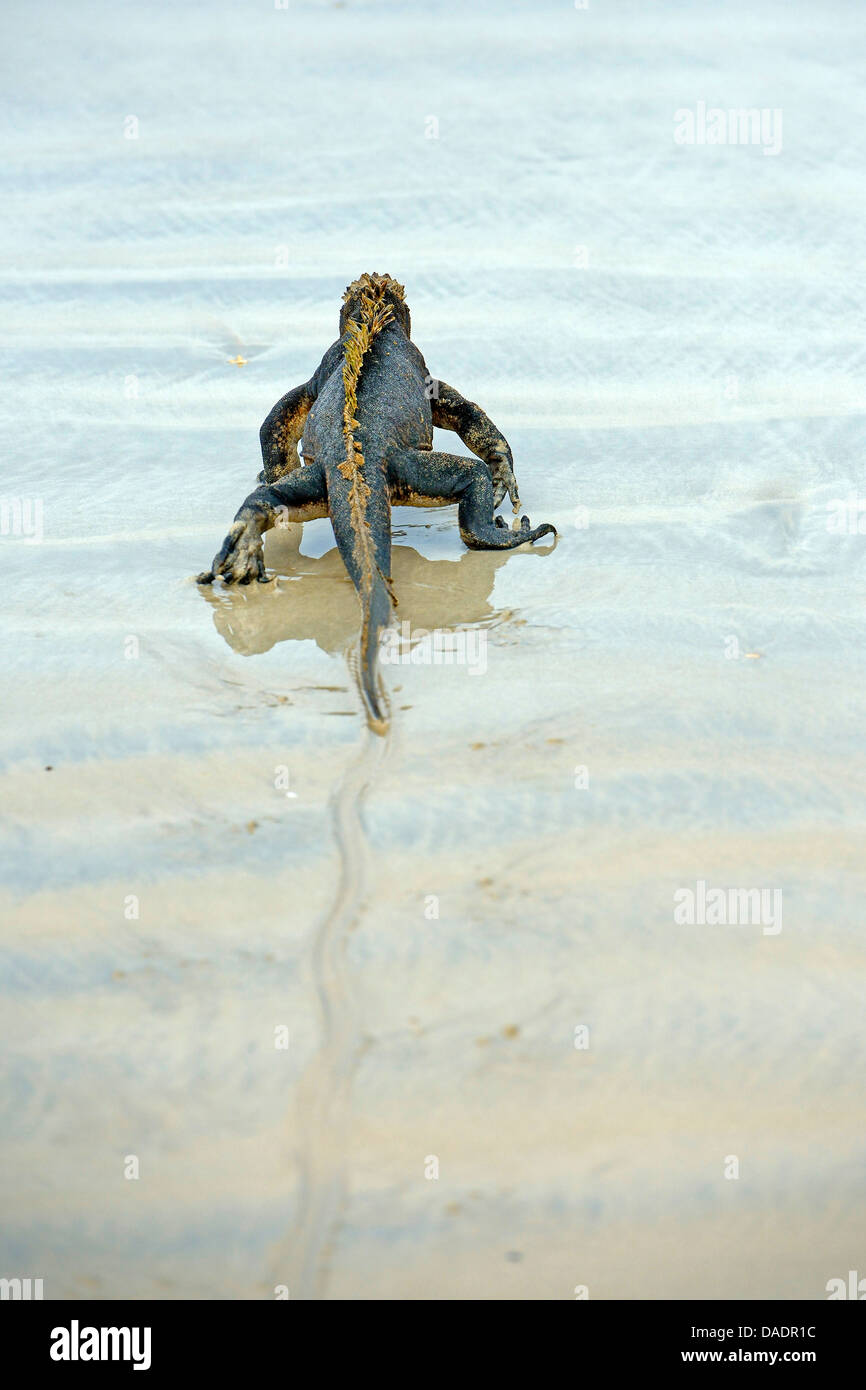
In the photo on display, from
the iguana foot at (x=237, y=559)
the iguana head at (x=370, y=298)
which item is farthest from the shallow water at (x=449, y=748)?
the iguana head at (x=370, y=298)

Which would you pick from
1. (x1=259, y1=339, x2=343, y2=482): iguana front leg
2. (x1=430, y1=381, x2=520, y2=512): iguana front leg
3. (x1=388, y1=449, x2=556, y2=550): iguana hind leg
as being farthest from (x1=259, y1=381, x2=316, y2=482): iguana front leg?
(x1=388, y1=449, x2=556, y2=550): iguana hind leg

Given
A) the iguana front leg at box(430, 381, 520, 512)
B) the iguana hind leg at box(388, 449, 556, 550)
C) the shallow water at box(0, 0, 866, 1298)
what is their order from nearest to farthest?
the shallow water at box(0, 0, 866, 1298) → the iguana hind leg at box(388, 449, 556, 550) → the iguana front leg at box(430, 381, 520, 512)

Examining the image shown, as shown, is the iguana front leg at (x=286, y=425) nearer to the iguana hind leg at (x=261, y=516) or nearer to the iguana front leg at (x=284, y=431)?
the iguana front leg at (x=284, y=431)

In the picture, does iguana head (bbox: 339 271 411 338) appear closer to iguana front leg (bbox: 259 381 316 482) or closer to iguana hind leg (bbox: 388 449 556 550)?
iguana front leg (bbox: 259 381 316 482)

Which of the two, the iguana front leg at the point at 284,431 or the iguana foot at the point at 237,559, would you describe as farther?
the iguana front leg at the point at 284,431

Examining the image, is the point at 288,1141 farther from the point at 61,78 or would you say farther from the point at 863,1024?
the point at 61,78

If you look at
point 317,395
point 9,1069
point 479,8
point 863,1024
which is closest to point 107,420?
point 317,395

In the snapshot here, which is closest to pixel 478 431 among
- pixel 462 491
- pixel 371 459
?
pixel 462 491
